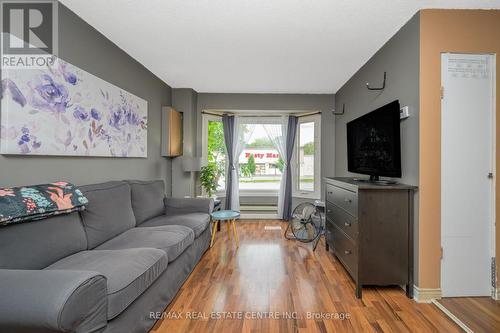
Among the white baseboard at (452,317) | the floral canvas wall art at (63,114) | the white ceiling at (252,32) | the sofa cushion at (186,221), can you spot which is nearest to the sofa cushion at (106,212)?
the sofa cushion at (186,221)

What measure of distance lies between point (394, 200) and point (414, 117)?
763 mm

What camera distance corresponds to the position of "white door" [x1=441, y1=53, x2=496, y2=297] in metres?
2.15

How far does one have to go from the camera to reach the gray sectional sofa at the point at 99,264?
3.44ft

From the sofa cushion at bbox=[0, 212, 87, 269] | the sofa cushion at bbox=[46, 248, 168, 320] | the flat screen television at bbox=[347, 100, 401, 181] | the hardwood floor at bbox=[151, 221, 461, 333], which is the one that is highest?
the flat screen television at bbox=[347, 100, 401, 181]

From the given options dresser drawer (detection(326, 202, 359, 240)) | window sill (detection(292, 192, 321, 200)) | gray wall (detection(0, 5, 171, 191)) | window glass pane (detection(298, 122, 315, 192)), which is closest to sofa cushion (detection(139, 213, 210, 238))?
gray wall (detection(0, 5, 171, 191))

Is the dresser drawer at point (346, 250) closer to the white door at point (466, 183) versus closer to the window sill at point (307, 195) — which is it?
the white door at point (466, 183)

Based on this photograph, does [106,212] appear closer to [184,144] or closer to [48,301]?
[48,301]

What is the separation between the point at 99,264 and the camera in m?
1.58

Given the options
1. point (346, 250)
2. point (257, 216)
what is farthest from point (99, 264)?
point (257, 216)

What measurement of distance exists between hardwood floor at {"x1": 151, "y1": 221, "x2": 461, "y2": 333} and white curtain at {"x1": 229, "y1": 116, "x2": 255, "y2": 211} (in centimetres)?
197

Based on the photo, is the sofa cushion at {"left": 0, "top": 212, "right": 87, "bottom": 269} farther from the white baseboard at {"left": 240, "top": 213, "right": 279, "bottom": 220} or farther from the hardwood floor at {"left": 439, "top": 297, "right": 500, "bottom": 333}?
the white baseboard at {"left": 240, "top": 213, "right": 279, "bottom": 220}

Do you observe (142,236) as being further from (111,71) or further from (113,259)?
(111,71)

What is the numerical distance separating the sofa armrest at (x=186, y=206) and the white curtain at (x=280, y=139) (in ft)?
6.91

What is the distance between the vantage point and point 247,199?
533 cm
